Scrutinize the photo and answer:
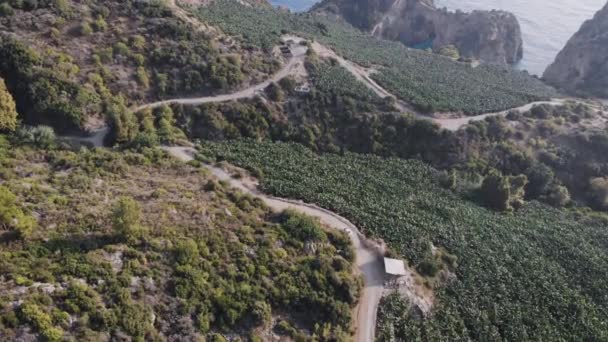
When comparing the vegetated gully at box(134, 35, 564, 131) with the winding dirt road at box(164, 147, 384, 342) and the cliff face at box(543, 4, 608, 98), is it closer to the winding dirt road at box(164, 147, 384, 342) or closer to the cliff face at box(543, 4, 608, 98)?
the winding dirt road at box(164, 147, 384, 342)

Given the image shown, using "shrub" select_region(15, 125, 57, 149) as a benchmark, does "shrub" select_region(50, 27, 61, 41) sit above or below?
above

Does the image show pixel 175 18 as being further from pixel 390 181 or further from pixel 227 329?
pixel 227 329

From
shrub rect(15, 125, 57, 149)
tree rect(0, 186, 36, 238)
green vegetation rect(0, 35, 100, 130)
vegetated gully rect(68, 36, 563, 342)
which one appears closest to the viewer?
tree rect(0, 186, 36, 238)

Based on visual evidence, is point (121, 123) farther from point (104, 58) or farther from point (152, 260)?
point (152, 260)

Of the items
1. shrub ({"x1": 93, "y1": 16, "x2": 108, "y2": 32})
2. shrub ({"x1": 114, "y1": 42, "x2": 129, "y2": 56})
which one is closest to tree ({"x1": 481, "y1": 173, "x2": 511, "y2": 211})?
shrub ({"x1": 114, "y1": 42, "x2": 129, "y2": 56})

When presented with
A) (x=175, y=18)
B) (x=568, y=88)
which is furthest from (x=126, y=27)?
(x=568, y=88)

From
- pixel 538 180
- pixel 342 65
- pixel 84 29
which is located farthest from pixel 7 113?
pixel 538 180
